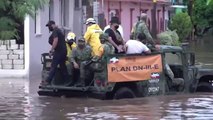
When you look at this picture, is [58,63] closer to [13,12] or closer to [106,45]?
[106,45]

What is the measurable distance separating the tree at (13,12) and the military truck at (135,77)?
8.26 meters

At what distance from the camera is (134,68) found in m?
14.3

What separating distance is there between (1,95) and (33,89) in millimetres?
1759

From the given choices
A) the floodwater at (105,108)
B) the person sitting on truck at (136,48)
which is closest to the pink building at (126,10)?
the floodwater at (105,108)

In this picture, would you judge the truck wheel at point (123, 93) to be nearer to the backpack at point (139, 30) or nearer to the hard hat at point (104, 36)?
the hard hat at point (104, 36)

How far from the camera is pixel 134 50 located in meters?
14.6

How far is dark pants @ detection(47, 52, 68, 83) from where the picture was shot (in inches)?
579

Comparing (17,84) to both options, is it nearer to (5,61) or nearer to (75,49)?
(5,61)

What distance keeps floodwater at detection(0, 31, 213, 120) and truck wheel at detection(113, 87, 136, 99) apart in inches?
4.0

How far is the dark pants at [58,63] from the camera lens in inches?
579

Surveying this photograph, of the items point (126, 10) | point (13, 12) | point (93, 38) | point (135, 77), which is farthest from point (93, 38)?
point (126, 10)

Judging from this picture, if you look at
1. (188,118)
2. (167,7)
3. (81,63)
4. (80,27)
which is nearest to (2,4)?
(188,118)

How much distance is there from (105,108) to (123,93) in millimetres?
1004

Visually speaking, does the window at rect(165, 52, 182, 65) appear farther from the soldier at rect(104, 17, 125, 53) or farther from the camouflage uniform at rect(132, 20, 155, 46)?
the soldier at rect(104, 17, 125, 53)
